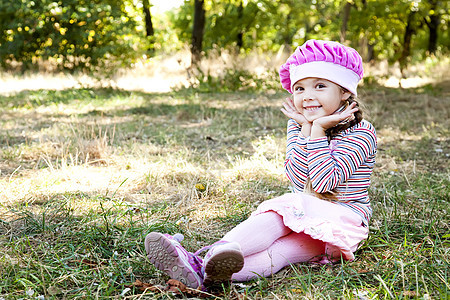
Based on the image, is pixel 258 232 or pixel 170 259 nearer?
pixel 170 259

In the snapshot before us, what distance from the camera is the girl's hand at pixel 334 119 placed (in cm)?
215

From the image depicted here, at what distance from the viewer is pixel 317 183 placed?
213cm

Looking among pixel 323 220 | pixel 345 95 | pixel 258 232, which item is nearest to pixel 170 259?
pixel 258 232

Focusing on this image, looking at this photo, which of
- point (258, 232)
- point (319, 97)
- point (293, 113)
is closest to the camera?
point (258, 232)

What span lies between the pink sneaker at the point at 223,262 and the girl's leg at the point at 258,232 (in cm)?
12

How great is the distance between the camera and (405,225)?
2555 mm

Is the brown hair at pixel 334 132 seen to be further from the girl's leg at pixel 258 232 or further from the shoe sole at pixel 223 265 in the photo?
the shoe sole at pixel 223 265

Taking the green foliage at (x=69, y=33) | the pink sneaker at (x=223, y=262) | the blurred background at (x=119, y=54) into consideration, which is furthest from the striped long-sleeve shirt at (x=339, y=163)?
the green foliage at (x=69, y=33)

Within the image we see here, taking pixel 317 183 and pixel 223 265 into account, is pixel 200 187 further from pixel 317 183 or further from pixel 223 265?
pixel 223 265

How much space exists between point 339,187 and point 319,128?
316 millimetres

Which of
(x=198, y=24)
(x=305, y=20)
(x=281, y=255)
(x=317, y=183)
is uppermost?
(x=305, y=20)

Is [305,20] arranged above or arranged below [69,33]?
above

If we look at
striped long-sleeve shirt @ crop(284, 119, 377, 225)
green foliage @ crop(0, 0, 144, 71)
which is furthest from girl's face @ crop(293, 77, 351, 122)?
green foliage @ crop(0, 0, 144, 71)

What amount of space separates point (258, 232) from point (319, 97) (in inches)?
27.8
